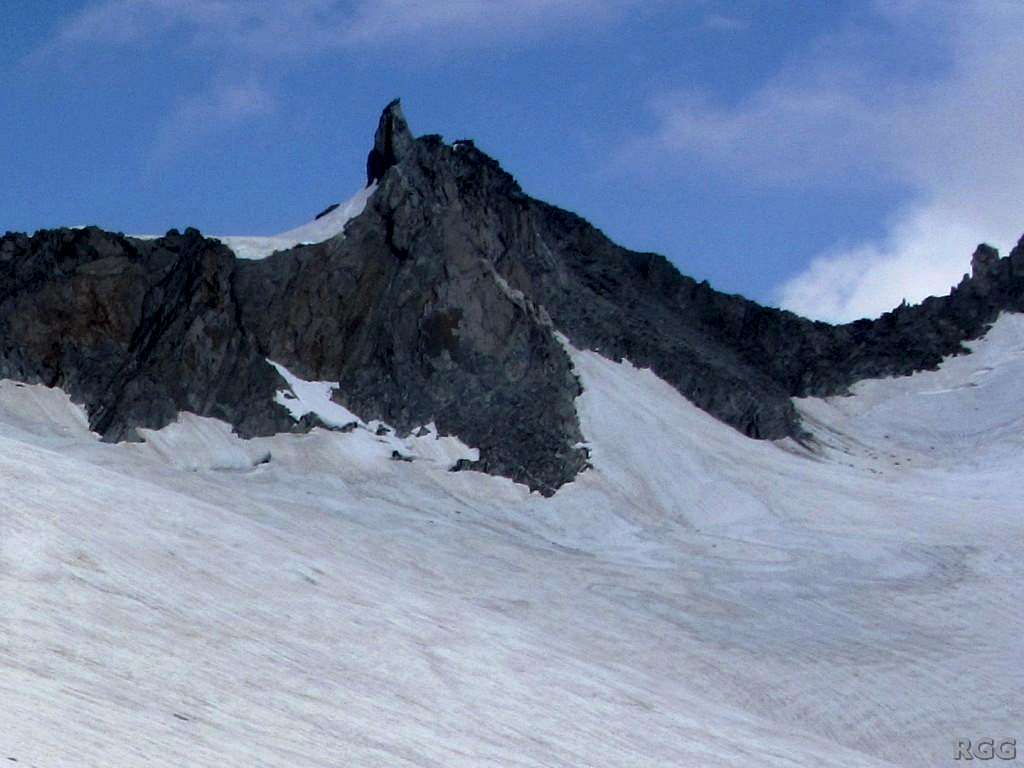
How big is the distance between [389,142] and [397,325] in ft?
34.4

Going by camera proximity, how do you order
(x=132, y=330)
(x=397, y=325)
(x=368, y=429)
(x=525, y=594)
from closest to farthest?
1. (x=525, y=594)
2. (x=132, y=330)
3. (x=368, y=429)
4. (x=397, y=325)

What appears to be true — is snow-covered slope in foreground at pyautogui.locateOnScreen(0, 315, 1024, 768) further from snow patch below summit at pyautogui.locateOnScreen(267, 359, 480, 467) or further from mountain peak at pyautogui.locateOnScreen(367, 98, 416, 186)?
mountain peak at pyautogui.locateOnScreen(367, 98, 416, 186)

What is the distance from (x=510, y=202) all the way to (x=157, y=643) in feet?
197

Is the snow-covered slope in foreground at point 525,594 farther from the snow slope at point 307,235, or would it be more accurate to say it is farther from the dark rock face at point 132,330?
the snow slope at point 307,235

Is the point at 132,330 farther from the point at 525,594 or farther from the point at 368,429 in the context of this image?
the point at 525,594

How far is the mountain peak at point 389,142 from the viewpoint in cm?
7806

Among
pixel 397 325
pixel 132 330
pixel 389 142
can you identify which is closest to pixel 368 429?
pixel 397 325

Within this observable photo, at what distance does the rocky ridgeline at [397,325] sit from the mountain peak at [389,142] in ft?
0.36

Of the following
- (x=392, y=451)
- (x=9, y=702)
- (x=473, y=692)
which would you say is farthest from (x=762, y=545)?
(x=9, y=702)

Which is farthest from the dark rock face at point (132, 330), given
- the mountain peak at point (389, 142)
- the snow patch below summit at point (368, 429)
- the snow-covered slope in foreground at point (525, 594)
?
the mountain peak at point (389, 142)

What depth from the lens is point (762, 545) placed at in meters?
62.8

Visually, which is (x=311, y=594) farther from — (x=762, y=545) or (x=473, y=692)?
(x=762, y=545)

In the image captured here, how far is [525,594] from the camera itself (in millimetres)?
48812

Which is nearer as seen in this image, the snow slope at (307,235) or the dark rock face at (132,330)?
the dark rock face at (132,330)
